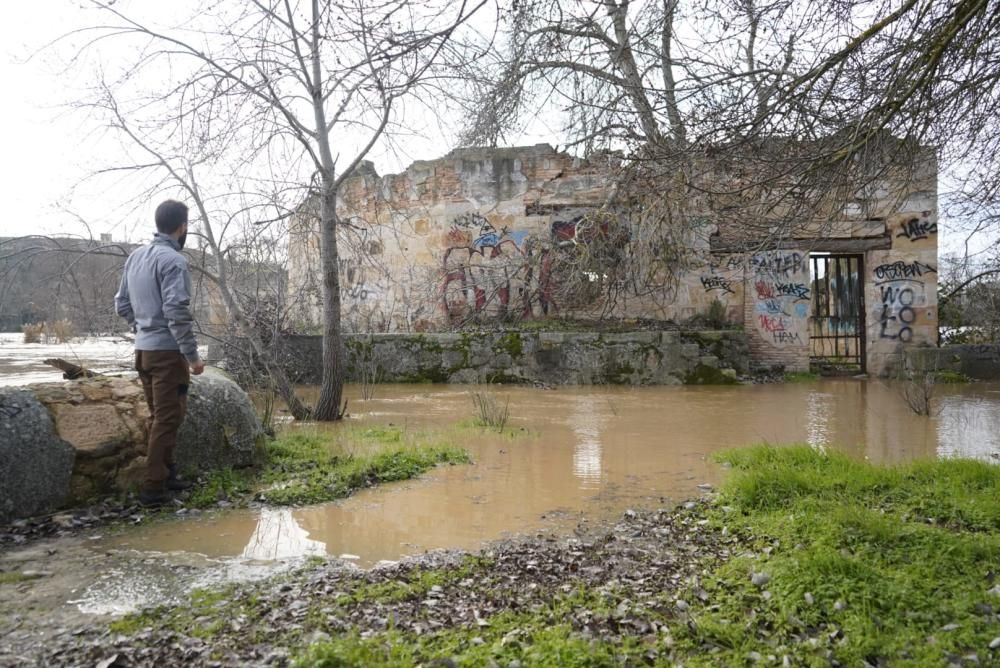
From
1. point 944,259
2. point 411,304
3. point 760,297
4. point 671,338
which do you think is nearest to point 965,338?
point 944,259

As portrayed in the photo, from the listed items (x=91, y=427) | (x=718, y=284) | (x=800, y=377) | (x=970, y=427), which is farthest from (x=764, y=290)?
(x=91, y=427)

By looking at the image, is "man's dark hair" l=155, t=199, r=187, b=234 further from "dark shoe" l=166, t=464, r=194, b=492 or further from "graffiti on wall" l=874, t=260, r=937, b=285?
"graffiti on wall" l=874, t=260, r=937, b=285

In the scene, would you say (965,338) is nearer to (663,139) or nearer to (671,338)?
(671,338)

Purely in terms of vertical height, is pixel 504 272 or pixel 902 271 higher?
pixel 504 272

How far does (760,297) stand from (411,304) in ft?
25.4

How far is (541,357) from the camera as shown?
45.6 feet

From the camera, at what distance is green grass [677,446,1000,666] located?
2.99 meters

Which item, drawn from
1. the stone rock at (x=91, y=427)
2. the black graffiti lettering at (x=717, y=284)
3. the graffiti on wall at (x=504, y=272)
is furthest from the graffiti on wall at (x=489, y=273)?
the stone rock at (x=91, y=427)

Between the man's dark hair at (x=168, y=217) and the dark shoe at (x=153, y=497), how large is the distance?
5.92 feet

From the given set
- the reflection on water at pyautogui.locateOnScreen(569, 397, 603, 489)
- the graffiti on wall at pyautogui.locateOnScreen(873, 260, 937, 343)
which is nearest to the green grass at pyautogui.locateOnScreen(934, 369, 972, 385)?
the graffiti on wall at pyautogui.locateOnScreen(873, 260, 937, 343)

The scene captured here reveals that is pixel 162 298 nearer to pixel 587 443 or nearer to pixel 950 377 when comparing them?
pixel 587 443

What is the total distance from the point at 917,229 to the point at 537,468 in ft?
39.7

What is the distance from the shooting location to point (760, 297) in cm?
1509

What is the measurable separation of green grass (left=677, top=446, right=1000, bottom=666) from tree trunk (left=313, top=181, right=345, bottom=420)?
5541 mm
